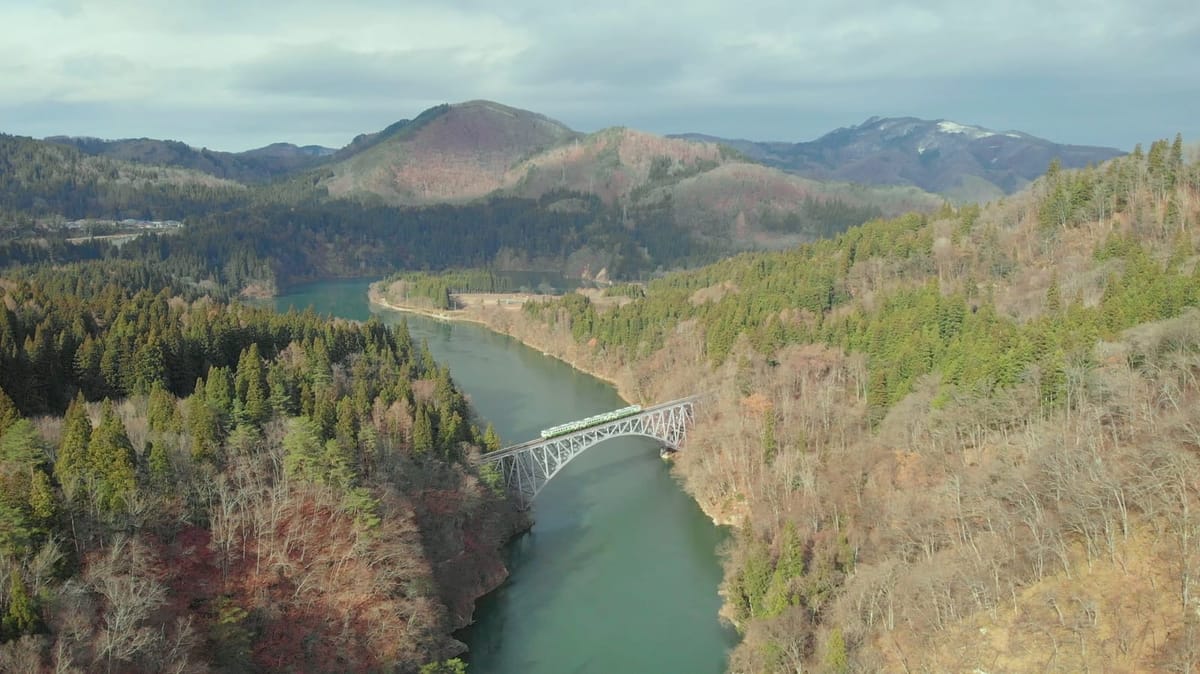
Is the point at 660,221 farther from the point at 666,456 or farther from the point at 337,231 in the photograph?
the point at 666,456

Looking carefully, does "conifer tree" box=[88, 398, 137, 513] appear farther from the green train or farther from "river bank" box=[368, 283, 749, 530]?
"river bank" box=[368, 283, 749, 530]

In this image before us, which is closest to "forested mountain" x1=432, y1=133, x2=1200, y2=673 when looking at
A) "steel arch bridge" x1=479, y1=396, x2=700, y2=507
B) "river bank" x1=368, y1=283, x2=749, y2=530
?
"river bank" x1=368, y1=283, x2=749, y2=530

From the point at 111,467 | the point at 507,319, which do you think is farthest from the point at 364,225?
the point at 111,467

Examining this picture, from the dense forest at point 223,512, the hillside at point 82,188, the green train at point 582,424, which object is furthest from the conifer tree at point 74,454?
the hillside at point 82,188

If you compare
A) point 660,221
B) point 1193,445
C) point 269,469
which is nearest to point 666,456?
point 269,469

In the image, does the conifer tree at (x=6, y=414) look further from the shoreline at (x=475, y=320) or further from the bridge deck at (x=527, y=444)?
the shoreline at (x=475, y=320)
